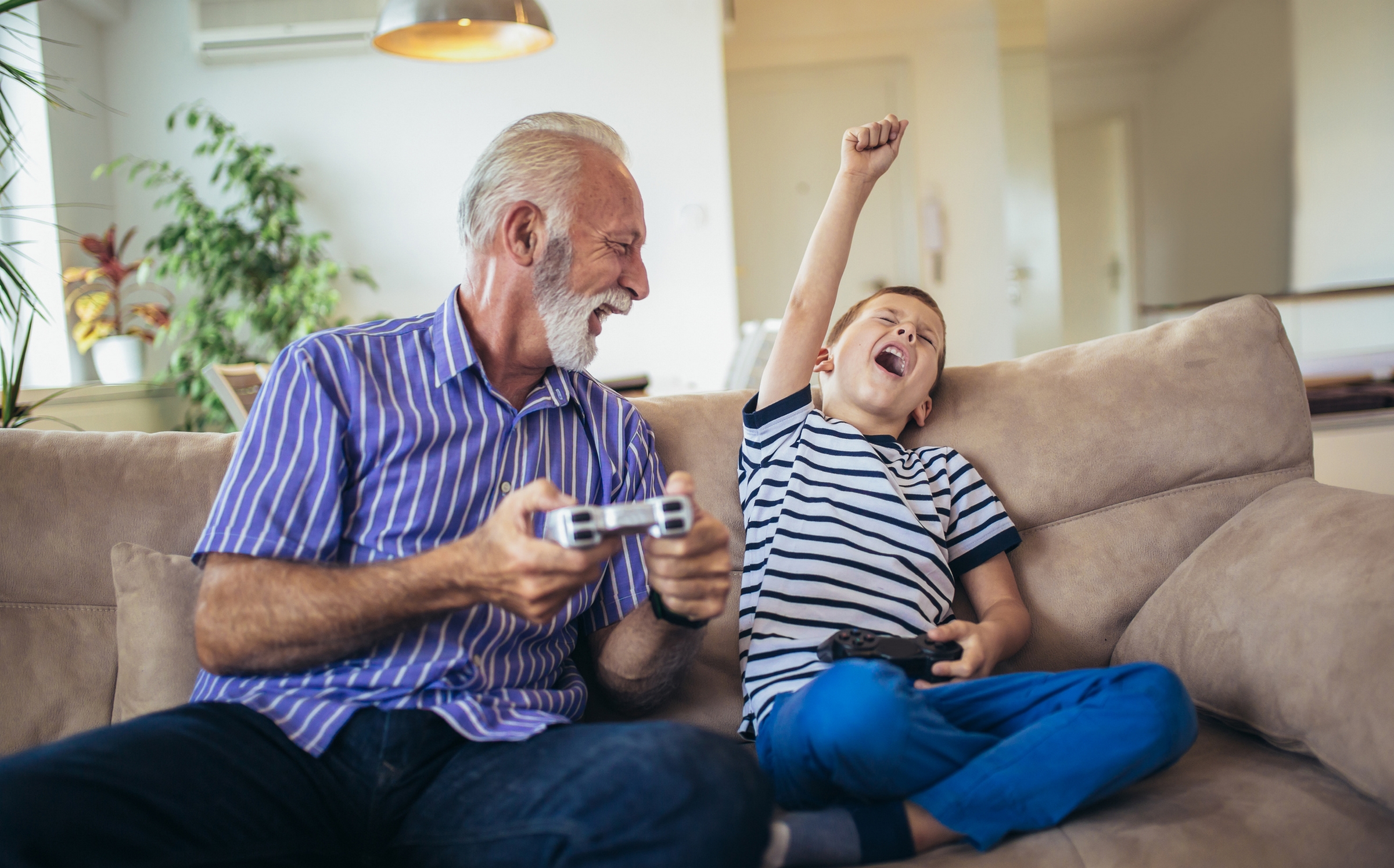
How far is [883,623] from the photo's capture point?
121 cm

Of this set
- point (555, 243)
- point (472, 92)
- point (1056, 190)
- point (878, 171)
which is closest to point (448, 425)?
point (555, 243)

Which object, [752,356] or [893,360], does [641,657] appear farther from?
[752,356]

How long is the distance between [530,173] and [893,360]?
593 millimetres

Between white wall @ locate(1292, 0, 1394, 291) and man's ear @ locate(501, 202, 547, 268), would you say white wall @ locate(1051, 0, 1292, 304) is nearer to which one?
white wall @ locate(1292, 0, 1394, 291)

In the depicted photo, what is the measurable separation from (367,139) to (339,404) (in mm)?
3914

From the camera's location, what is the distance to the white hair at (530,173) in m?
1.25

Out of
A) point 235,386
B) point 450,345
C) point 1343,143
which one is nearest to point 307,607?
point 450,345

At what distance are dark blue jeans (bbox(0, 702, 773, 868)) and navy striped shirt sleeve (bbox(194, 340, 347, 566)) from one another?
6.8 inches

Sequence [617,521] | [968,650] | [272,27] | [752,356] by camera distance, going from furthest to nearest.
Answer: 1. [272,27]
2. [752,356]
3. [968,650]
4. [617,521]

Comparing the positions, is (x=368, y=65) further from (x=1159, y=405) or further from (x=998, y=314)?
(x=1159, y=405)

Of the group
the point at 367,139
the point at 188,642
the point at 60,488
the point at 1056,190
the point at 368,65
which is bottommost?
the point at 188,642

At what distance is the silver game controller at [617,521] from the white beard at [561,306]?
407mm

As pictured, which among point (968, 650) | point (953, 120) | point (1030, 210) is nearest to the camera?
point (968, 650)

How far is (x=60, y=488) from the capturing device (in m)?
1.27
